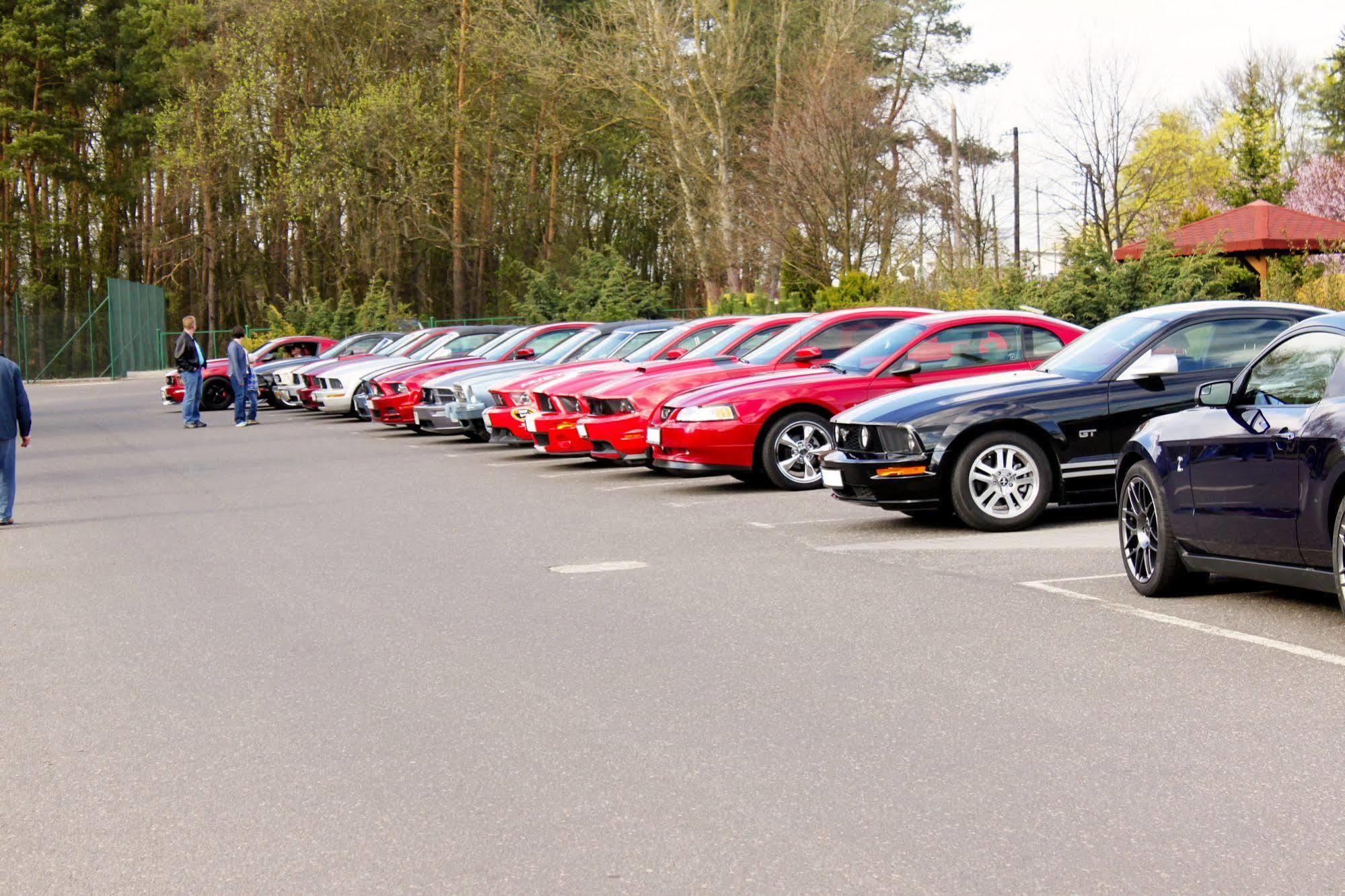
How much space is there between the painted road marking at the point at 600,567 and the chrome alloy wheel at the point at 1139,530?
303 centimetres

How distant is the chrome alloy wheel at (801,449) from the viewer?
14.3 meters

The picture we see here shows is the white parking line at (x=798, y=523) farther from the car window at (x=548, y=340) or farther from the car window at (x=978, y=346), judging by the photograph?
the car window at (x=548, y=340)

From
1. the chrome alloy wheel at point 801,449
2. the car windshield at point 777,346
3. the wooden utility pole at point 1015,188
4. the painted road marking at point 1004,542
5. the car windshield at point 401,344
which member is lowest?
the painted road marking at point 1004,542

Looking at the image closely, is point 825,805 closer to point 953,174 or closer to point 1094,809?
point 1094,809

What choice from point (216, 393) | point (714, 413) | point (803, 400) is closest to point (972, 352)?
point (803, 400)

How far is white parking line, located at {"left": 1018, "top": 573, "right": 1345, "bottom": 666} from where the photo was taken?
6.78m

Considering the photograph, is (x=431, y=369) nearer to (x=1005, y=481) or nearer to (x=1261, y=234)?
(x=1005, y=481)

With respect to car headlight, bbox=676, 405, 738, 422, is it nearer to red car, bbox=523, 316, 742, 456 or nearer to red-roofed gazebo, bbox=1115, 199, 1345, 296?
red car, bbox=523, 316, 742, 456

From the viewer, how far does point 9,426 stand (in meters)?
13.9

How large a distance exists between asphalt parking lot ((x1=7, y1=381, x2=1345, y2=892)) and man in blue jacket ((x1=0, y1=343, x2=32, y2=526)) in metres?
2.64

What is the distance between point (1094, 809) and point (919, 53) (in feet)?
173

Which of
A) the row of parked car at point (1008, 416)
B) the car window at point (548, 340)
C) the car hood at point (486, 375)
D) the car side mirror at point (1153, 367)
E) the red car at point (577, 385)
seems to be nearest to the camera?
the row of parked car at point (1008, 416)

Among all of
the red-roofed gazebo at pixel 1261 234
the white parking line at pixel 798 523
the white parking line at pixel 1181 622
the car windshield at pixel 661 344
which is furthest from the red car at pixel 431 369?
the white parking line at pixel 1181 622

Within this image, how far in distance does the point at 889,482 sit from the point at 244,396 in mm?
19352
